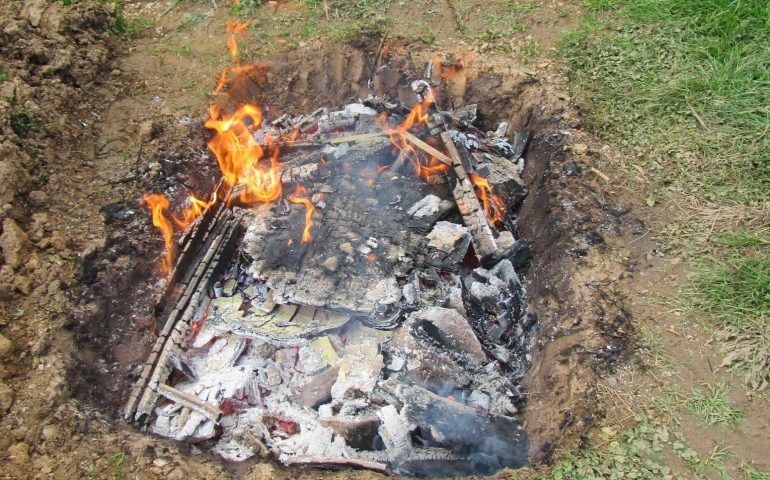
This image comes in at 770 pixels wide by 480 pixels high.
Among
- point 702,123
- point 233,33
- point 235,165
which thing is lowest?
point 235,165

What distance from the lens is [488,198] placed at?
5535mm

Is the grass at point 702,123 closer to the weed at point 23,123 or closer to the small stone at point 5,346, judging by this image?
the small stone at point 5,346

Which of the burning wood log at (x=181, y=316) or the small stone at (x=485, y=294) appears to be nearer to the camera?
the burning wood log at (x=181, y=316)

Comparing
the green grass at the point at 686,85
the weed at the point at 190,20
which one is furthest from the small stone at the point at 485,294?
the weed at the point at 190,20

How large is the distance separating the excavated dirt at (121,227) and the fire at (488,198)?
28 cm

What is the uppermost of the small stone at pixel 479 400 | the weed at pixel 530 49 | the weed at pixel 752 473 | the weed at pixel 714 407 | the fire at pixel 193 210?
the weed at pixel 530 49

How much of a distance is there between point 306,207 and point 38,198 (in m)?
2.65

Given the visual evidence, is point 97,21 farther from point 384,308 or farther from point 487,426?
point 487,426

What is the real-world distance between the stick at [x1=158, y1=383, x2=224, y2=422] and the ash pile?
0.01 meters

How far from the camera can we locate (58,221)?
496cm

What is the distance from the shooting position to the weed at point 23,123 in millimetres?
5301

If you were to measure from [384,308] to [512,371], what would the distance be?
4.20 feet

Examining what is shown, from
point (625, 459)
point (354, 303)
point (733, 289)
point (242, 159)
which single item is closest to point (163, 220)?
point (242, 159)

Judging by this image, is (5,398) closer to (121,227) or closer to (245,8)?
(121,227)
